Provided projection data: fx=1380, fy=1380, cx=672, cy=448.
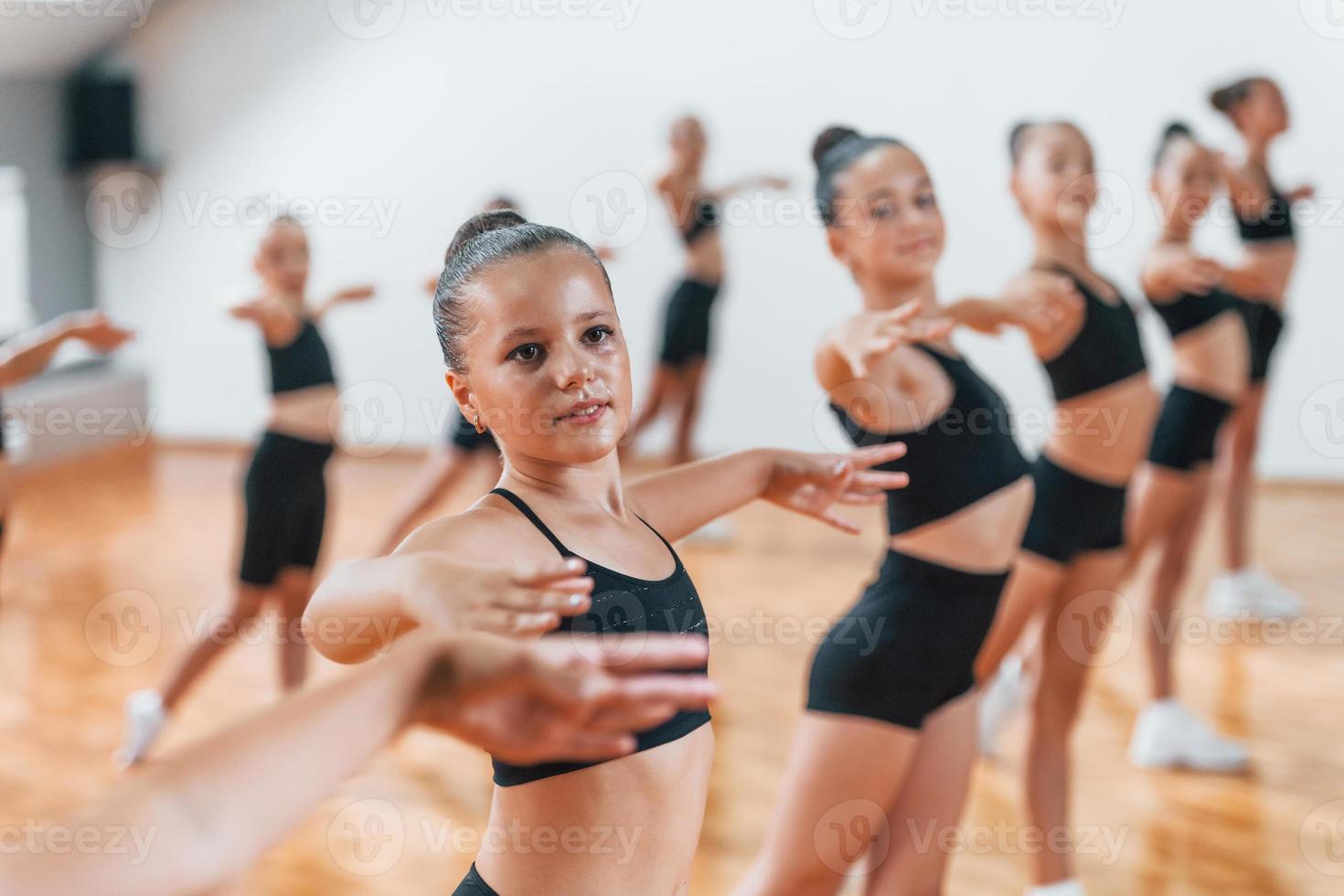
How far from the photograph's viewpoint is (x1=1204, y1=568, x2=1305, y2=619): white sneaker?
14.5 feet

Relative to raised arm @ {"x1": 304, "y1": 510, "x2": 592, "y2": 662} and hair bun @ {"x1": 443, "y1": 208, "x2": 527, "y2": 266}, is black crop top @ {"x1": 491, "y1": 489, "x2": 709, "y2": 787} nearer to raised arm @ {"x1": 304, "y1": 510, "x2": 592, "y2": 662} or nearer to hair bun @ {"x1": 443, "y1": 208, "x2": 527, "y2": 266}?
raised arm @ {"x1": 304, "y1": 510, "x2": 592, "y2": 662}

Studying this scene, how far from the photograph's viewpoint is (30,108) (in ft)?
23.1

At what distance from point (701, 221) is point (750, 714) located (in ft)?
8.34

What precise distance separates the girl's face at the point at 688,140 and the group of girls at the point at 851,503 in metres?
2.07

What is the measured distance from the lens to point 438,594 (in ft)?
3.40

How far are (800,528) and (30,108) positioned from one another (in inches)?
178

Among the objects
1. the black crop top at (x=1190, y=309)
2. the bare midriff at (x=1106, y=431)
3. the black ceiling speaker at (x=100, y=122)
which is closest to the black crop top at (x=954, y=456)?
the bare midriff at (x=1106, y=431)

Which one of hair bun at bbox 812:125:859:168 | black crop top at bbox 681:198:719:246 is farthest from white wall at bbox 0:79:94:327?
hair bun at bbox 812:125:859:168

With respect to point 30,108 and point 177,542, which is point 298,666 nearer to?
point 177,542

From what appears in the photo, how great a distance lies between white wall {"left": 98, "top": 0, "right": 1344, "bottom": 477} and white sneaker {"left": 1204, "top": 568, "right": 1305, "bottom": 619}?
77.4 inches

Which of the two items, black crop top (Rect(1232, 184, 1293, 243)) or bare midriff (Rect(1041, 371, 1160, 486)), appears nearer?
bare midriff (Rect(1041, 371, 1160, 486))

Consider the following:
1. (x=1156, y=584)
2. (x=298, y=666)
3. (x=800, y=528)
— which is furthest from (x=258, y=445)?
(x=800, y=528)

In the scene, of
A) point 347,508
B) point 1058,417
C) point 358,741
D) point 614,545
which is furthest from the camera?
point 347,508

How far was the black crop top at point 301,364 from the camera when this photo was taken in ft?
11.7
